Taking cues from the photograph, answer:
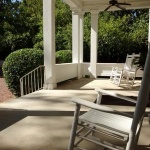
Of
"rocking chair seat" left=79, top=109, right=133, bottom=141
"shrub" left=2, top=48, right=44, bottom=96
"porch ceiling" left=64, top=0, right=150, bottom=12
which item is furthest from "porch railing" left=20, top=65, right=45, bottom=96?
"rocking chair seat" left=79, top=109, right=133, bottom=141

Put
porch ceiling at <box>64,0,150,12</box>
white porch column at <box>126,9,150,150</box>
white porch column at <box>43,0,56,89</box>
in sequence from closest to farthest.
→ white porch column at <box>126,9,150,150</box> → white porch column at <box>43,0,56,89</box> → porch ceiling at <box>64,0,150,12</box>

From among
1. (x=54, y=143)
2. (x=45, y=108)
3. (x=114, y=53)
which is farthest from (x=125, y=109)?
(x=114, y=53)

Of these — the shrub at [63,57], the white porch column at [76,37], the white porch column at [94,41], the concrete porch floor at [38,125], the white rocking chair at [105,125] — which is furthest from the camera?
the shrub at [63,57]

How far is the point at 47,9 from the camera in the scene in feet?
18.5

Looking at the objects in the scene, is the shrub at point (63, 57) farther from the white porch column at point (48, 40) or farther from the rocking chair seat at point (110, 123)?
the rocking chair seat at point (110, 123)

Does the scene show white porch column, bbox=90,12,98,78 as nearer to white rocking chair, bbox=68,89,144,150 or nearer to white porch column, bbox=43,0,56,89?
white porch column, bbox=43,0,56,89

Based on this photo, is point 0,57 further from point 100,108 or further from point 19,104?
point 100,108

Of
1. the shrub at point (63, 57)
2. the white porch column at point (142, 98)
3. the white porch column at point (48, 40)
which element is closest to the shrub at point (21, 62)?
the white porch column at point (48, 40)

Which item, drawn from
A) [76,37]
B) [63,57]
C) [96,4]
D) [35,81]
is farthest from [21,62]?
[96,4]

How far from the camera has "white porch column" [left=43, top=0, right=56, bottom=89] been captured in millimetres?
5637

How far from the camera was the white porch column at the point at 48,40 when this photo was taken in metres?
5.64

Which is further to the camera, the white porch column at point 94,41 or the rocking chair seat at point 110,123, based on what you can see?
the white porch column at point 94,41

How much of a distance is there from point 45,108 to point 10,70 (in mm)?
2775

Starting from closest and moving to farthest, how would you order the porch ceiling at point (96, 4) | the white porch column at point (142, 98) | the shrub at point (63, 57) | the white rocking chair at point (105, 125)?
the white porch column at point (142, 98), the white rocking chair at point (105, 125), the porch ceiling at point (96, 4), the shrub at point (63, 57)
